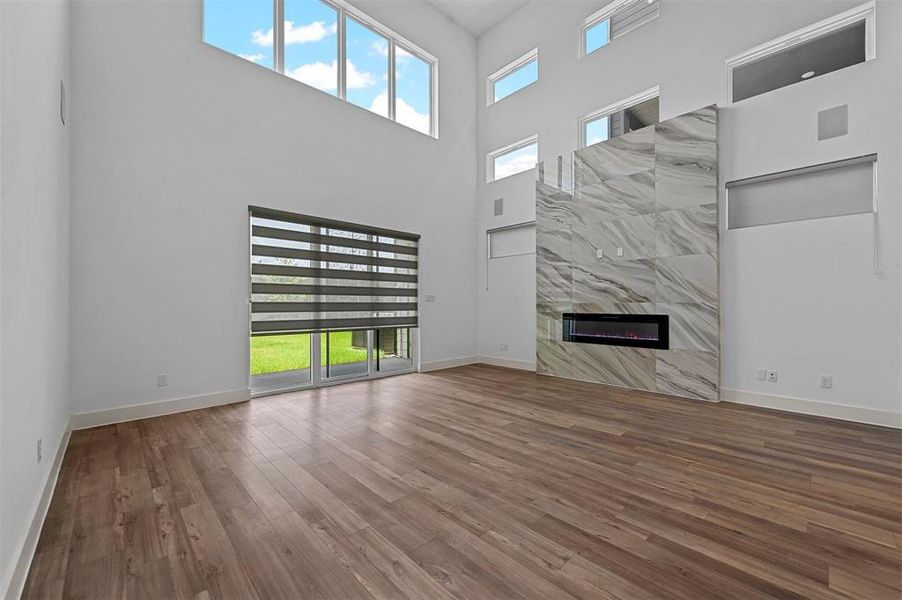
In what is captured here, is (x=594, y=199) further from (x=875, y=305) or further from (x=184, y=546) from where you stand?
(x=184, y=546)

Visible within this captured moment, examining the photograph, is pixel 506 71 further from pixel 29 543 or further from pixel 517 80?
pixel 29 543

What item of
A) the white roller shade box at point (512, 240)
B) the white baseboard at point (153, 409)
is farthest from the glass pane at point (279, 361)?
the white roller shade box at point (512, 240)

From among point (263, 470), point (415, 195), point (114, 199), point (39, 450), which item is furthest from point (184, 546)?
point (415, 195)

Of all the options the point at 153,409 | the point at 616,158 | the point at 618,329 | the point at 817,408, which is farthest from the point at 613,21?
the point at 153,409

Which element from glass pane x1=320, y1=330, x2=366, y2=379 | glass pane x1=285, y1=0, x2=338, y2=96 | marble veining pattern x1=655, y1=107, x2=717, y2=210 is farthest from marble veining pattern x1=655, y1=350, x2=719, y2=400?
glass pane x1=285, y1=0, x2=338, y2=96

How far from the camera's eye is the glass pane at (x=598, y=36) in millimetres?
5726

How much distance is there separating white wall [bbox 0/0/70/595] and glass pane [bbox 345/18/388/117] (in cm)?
345

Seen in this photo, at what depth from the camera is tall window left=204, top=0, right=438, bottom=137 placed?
15.0ft

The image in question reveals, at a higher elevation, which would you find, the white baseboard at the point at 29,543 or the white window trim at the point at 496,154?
the white window trim at the point at 496,154

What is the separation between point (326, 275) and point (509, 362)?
353 centimetres

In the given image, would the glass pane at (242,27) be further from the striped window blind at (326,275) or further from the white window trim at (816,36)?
the white window trim at (816,36)

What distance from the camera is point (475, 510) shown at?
2.03 meters

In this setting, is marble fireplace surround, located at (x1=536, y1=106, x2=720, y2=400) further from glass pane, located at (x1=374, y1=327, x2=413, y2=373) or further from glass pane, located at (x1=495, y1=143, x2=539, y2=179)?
glass pane, located at (x1=374, y1=327, x2=413, y2=373)

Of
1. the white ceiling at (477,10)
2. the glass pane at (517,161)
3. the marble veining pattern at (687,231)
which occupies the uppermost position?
the white ceiling at (477,10)
